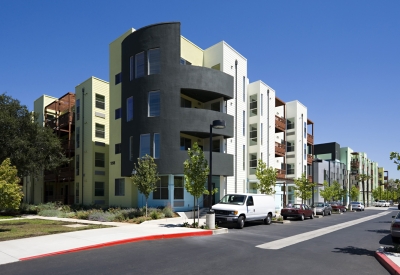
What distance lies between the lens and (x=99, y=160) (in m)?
33.7

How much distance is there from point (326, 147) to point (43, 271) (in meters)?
73.5

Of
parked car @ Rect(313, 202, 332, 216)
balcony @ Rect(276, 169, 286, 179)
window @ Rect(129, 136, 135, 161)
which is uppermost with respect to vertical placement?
window @ Rect(129, 136, 135, 161)

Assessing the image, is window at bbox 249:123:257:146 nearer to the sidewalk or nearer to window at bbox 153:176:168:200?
window at bbox 153:176:168:200

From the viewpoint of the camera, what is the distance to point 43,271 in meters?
9.07

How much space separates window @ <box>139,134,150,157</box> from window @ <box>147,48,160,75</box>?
510cm

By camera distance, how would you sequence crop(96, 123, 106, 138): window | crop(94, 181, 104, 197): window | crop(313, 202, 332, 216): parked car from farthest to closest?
1. crop(313, 202, 332, 216): parked car
2. crop(96, 123, 106, 138): window
3. crop(94, 181, 104, 197): window

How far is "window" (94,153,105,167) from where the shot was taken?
33.5m

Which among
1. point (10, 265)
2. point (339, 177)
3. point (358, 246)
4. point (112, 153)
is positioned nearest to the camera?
point (10, 265)

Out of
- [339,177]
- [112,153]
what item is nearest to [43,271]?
[112,153]

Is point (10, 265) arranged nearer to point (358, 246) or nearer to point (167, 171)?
point (358, 246)

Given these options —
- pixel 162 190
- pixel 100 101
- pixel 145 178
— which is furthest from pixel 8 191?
pixel 100 101

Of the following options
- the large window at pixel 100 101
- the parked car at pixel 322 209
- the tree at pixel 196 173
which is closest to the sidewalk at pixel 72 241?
the tree at pixel 196 173

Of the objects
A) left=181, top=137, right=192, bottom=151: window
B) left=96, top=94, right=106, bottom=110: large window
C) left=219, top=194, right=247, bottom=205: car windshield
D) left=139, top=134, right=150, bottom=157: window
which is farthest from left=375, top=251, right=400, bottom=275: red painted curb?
left=96, top=94, right=106, bottom=110: large window

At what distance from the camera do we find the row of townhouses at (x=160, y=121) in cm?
2600
